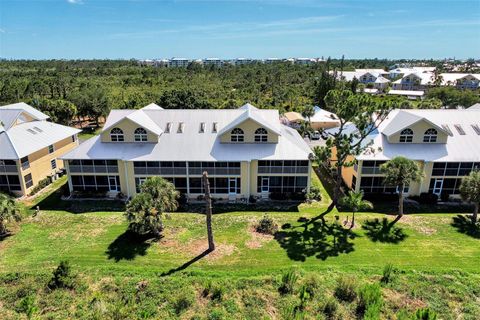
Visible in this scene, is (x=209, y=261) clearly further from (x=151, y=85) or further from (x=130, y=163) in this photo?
(x=151, y=85)

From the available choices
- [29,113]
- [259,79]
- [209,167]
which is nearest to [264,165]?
[209,167]

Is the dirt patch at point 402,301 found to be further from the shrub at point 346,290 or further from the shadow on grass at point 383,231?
the shadow on grass at point 383,231

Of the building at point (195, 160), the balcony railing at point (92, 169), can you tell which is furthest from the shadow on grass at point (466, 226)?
the balcony railing at point (92, 169)

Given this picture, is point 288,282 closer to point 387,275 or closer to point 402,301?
point 387,275

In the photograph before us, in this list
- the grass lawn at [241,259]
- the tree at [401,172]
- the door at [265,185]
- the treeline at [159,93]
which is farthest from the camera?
the treeline at [159,93]

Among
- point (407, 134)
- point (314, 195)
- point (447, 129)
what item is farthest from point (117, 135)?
point (447, 129)

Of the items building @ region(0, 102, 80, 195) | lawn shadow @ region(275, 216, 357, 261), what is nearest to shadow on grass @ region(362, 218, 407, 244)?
lawn shadow @ region(275, 216, 357, 261)

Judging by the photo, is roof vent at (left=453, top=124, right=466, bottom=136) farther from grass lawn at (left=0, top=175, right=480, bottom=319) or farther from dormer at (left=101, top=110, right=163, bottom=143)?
dormer at (left=101, top=110, right=163, bottom=143)
